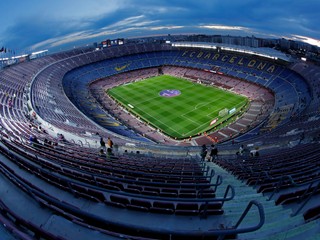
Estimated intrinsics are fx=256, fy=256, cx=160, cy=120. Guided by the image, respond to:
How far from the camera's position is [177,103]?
155ft

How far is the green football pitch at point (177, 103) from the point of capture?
38.9m

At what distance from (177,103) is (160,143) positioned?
1500cm

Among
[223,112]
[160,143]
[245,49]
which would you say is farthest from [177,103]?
[245,49]

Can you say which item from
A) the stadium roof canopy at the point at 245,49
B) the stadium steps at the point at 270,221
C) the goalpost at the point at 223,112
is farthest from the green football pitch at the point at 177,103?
the stadium steps at the point at 270,221

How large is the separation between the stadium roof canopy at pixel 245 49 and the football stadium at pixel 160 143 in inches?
12.5

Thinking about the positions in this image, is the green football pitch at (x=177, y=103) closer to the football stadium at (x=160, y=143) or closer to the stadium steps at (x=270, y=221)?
the football stadium at (x=160, y=143)

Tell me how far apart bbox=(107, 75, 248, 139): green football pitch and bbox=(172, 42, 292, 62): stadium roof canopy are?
→ 11929 mm

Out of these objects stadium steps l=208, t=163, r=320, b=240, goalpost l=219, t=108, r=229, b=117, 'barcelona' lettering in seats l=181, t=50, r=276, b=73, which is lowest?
goalpost l=219, t=108, r=229, b=117

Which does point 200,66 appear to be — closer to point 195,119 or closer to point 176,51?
point 176,51

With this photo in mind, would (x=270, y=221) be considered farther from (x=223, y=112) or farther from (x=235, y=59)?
(x=235, y=59)

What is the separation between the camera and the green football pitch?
38875mm

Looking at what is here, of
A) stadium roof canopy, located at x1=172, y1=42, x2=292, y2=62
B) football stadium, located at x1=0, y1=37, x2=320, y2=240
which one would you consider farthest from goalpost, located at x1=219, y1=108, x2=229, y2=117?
stadium roof canopy, located at x1=172, y1=42, x2=292, y2=62

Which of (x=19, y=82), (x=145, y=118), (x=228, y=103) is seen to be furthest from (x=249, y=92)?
(x=19, y=82)

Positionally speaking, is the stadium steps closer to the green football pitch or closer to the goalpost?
the green football pitch
